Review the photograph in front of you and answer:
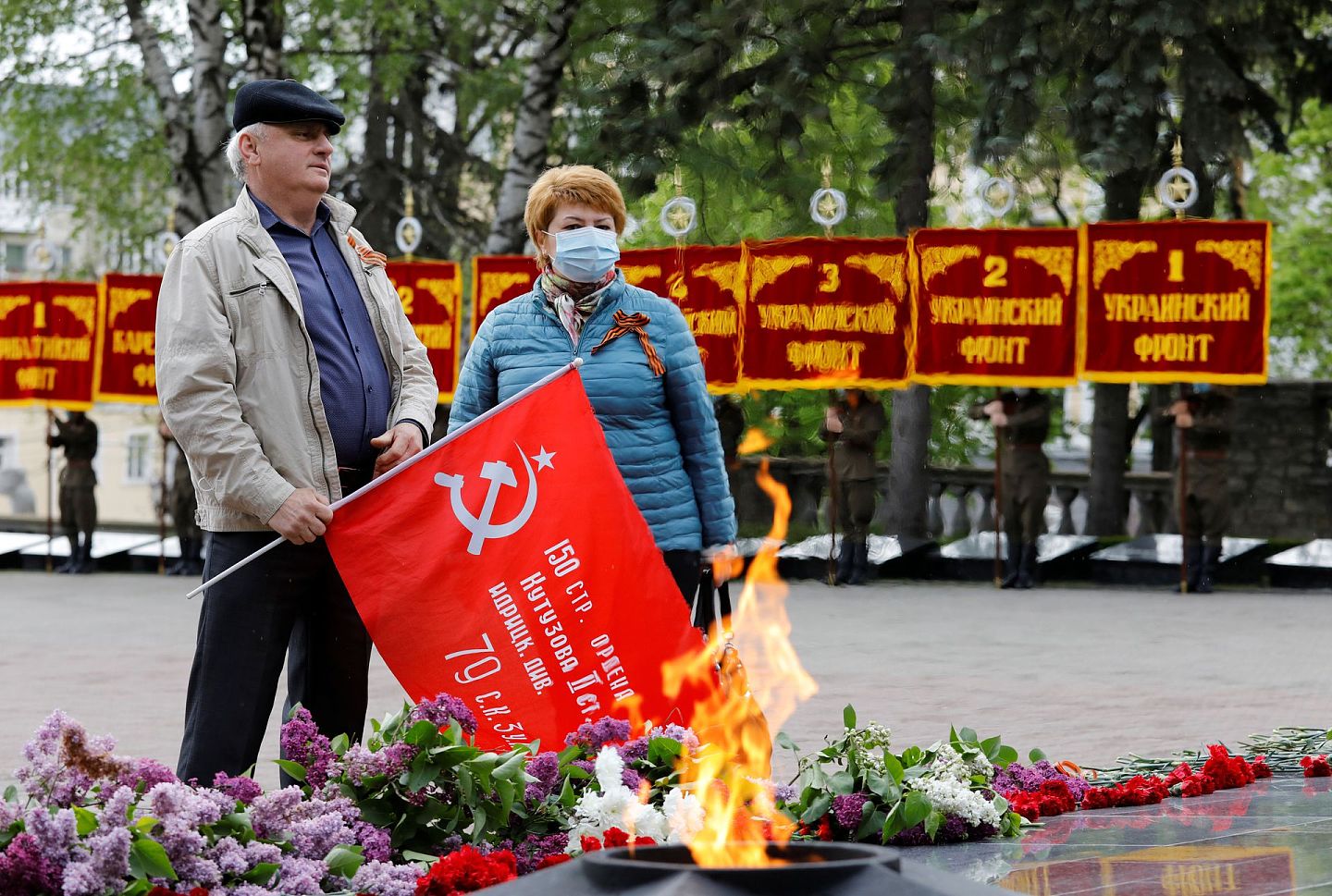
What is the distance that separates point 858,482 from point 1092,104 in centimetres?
408

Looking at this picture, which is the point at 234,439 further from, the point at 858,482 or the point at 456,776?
the point at 858,482

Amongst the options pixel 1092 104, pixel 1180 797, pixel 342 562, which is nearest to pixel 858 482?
pixel 1092 104

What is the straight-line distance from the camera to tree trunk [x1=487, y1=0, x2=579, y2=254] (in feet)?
61.6

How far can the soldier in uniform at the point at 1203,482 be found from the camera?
16.8 metres

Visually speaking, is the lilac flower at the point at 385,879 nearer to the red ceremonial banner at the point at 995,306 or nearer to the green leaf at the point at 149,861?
the green leaf at the point at 149,861

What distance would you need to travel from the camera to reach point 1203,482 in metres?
17.0

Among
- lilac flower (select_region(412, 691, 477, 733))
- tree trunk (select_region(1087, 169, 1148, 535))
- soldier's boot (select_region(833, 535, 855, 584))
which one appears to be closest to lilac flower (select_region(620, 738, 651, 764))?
lilac flower (select_region(412, 691, 477, 733))

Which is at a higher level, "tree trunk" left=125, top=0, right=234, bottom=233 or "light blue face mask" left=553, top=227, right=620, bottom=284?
"tree trunk" left=125, top=0, right=234, bottom=233

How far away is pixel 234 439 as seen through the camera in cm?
495

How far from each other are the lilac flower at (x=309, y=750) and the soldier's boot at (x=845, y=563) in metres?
13.3

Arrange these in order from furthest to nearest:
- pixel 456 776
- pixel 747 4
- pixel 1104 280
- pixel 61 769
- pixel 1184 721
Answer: pixel 747 4, pixel 1104 280, pixel 1184 721, pixel 456 776, pixel 61 769

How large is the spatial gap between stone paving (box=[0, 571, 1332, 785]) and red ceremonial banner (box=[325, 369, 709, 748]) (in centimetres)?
199

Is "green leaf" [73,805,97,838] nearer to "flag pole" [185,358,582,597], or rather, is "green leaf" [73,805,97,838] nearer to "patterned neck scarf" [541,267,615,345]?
"flag pole" [185,358,582,597]

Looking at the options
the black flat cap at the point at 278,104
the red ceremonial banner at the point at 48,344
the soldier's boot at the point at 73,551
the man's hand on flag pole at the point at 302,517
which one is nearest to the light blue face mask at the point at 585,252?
the black flat cap at the point at 278,104
